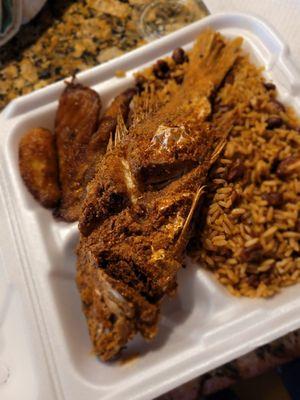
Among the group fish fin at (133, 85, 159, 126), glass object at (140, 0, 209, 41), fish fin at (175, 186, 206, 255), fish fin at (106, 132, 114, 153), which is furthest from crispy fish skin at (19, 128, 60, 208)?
glass object at (140, 0, 209, 41)

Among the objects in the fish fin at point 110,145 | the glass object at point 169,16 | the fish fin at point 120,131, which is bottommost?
the fish fin at point 110,145

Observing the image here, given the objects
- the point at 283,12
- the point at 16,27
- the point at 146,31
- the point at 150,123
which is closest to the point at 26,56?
the point at 16,27

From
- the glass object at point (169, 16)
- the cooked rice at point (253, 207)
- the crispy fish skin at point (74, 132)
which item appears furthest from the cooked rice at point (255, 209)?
the glass object at point (169, 16)

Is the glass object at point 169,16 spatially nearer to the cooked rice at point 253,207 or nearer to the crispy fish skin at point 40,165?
the cooked rice at point 253,207

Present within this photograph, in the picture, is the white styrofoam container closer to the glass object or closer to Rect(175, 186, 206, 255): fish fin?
Rect(175, 186, 206, 255): fish fin

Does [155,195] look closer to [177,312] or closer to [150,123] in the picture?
[150,123]
